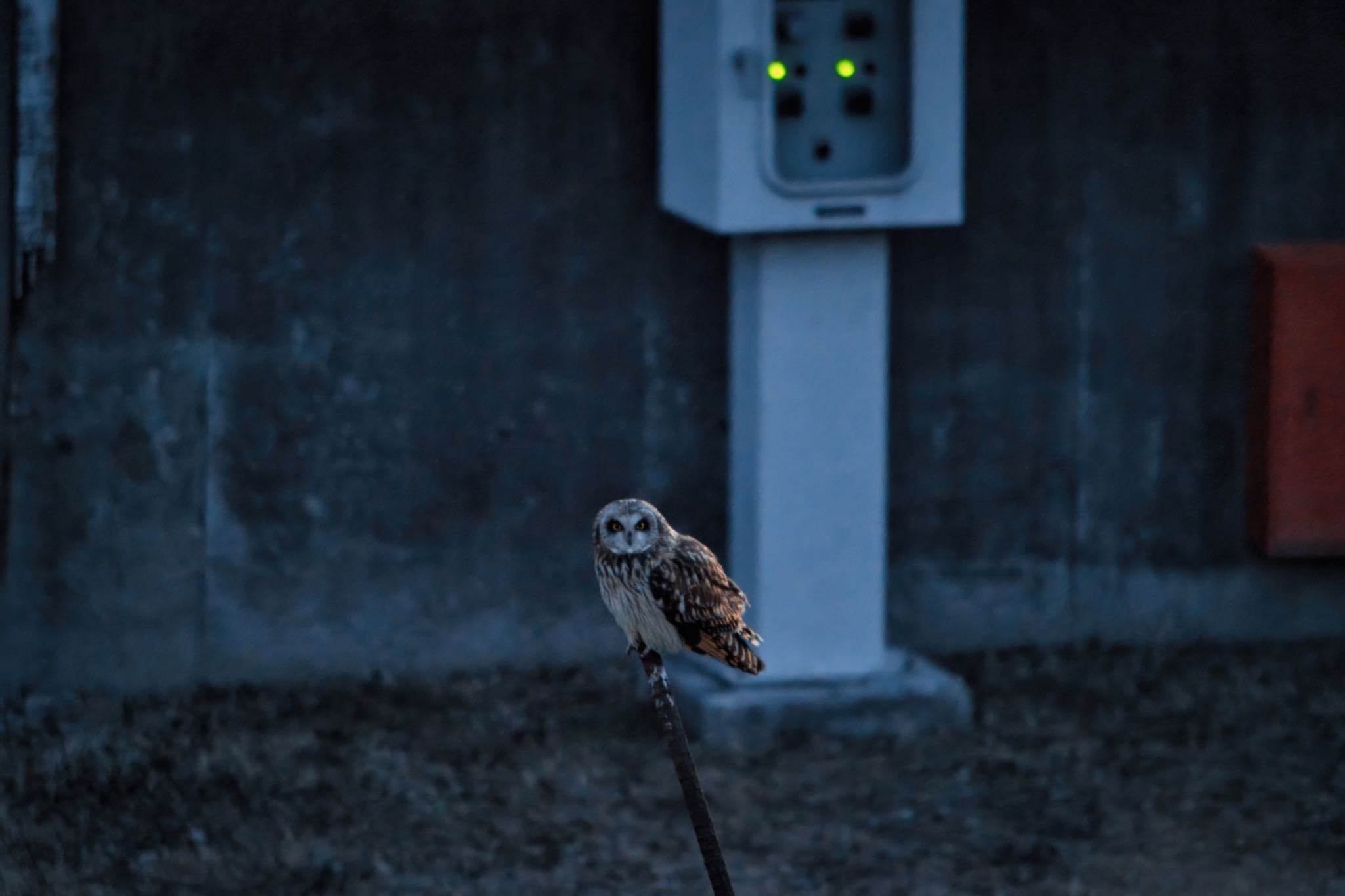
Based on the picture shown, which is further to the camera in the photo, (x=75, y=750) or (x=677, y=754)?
(x=75, y=750)

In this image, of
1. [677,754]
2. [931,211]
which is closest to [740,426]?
[931,211]

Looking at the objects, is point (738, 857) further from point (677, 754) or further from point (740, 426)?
point (677, 754)

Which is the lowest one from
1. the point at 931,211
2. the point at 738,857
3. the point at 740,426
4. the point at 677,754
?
the point at 738,857

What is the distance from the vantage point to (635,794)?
579 cm

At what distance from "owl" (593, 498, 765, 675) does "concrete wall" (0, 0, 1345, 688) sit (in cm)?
285

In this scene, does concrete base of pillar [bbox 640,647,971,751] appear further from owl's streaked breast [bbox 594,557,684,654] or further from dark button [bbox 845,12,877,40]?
owl's streaked breast [bbox 594,557,684,654]

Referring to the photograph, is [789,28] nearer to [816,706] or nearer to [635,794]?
[816,706]

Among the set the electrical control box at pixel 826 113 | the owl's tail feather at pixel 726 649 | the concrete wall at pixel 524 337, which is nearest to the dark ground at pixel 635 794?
the concrete wall at pixel 524 337

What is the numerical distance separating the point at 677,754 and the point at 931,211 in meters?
3.31

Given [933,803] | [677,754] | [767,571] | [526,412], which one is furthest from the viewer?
[526,412]

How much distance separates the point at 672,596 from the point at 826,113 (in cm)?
264

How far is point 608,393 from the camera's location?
6742 mm

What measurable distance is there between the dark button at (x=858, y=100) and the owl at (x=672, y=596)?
2524 mm

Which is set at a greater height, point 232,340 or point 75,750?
point 232,340
